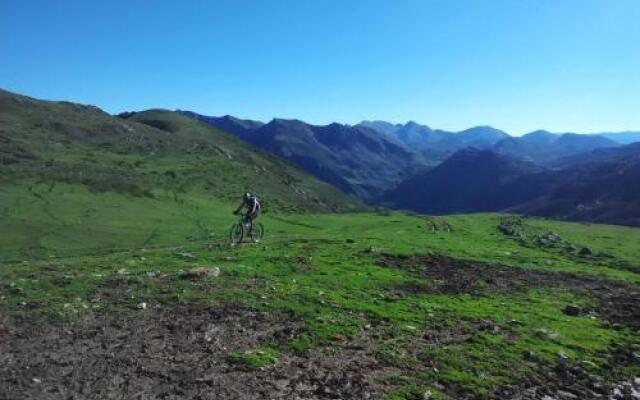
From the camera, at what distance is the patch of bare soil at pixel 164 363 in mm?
14766

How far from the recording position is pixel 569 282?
39.0 metres

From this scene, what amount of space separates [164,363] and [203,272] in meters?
10.4

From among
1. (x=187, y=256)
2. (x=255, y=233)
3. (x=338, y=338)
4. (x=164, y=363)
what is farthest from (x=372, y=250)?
(x=164, y=363)

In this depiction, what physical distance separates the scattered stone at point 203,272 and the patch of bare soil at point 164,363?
5.78 meters

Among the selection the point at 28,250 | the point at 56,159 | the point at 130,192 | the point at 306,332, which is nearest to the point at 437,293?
the point at 306,332

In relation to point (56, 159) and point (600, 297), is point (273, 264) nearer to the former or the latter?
point (600, 297)

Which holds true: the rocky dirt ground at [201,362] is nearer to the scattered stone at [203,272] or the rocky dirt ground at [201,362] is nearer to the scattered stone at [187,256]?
the scattered stone at [203,272]

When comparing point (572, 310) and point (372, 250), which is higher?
point (372, 250)

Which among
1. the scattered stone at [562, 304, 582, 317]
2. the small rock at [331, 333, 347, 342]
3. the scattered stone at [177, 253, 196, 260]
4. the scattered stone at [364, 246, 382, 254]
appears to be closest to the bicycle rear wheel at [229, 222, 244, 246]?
the scattered stone at [177, 253, 196, 260]

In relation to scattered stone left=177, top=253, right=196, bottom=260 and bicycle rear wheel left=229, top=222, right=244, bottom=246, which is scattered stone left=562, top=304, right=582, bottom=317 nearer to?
scattered stone left=177, top=253, right=196, bottom=260

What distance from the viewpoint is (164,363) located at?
648 inches

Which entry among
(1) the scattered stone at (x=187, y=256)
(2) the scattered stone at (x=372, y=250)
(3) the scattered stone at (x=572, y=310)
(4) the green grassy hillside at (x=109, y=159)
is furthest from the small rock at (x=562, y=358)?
(4) the green grassy hillside at (x=109, y=159)

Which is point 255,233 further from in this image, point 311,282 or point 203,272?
point 203,272

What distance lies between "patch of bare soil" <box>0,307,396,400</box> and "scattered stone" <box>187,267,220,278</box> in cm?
578
